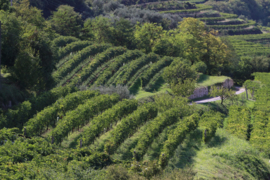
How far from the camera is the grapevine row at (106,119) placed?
25.3 m

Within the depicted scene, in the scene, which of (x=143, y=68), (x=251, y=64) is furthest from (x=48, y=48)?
(x=251, y=64)

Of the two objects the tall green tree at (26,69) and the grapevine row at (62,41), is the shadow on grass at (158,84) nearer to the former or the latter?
the tall green tree at (26,69)

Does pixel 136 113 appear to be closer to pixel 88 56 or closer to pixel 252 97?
pixel 88 56

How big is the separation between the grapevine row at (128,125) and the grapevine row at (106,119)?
1.23 metres

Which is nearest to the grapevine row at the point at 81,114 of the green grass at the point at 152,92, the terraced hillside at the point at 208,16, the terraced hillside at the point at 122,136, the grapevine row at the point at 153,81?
the terraced hillside at the point at 122,136

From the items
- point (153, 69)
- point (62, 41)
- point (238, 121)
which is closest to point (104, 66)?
point (153, 69)

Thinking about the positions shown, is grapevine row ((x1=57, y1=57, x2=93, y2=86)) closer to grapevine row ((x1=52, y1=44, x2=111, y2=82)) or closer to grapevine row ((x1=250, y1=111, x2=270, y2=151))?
grapevine row ((x1=52, y1=44, x2=111, y2=82))

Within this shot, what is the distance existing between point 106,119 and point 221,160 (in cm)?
1191

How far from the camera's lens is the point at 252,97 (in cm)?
5650

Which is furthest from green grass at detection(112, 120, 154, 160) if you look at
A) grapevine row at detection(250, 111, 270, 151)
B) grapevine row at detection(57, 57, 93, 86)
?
grapevine row at detection(57, 57, 93, 86)

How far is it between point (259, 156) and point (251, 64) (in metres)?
50.8

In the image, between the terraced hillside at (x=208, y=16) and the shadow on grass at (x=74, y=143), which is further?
the terraced hillside at (x=208, y=16)

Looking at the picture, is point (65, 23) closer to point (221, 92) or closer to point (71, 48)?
point (71, 48)

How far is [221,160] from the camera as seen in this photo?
25.8 meters
